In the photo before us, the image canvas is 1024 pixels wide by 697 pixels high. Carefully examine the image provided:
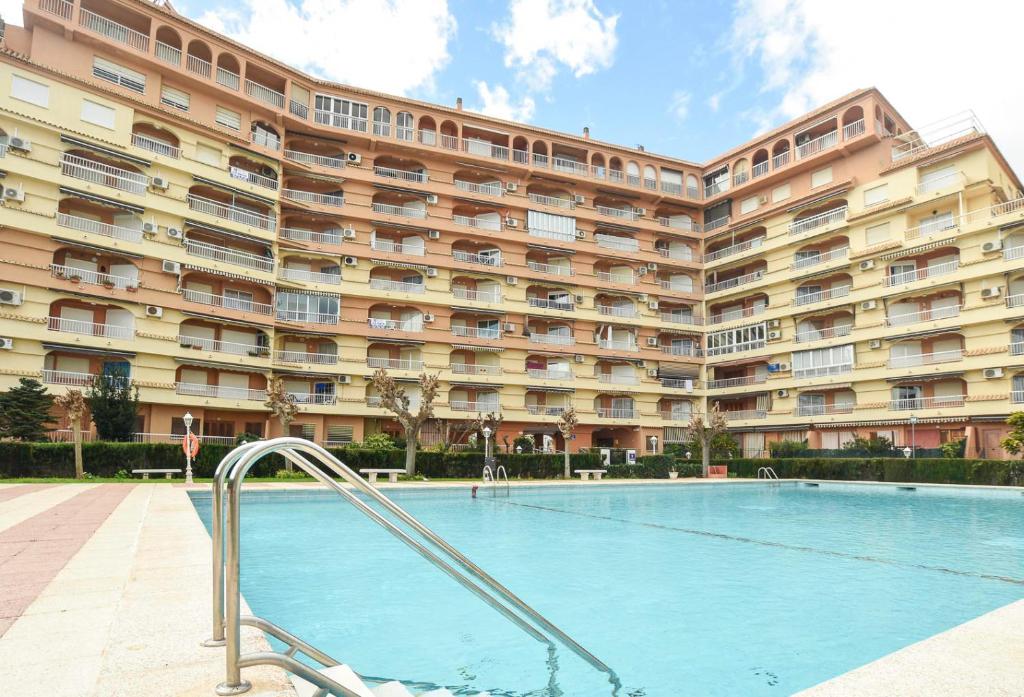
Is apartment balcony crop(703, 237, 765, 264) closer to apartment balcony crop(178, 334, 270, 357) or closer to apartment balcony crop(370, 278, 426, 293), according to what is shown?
apartment balcony crop(370, 278, 426, 293)

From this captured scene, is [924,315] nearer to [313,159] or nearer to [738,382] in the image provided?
[738,382]

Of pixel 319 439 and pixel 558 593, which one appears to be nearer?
pixel 558 593

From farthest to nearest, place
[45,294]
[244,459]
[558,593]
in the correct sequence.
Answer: [45,294]
[558,593]
[244,459]

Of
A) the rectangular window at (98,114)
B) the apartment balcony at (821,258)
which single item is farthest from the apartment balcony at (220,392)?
the apartment balcony at (821,258)

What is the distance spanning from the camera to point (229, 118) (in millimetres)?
35906

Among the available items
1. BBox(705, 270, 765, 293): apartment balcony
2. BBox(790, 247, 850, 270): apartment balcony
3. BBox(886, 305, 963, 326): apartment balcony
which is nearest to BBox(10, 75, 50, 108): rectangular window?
BBox(705, 270, 765, 293): apartment balcony

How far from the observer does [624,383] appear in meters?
44.8

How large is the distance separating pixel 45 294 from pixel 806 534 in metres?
33.1

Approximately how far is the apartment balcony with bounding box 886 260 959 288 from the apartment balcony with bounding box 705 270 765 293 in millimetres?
8940

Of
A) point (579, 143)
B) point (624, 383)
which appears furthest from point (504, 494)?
point (579, 143)

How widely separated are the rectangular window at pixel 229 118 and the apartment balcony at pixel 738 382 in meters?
36.9

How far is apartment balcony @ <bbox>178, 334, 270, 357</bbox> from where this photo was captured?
33.2 m

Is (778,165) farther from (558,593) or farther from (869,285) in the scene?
(558,593)

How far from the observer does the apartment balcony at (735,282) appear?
45.2m
